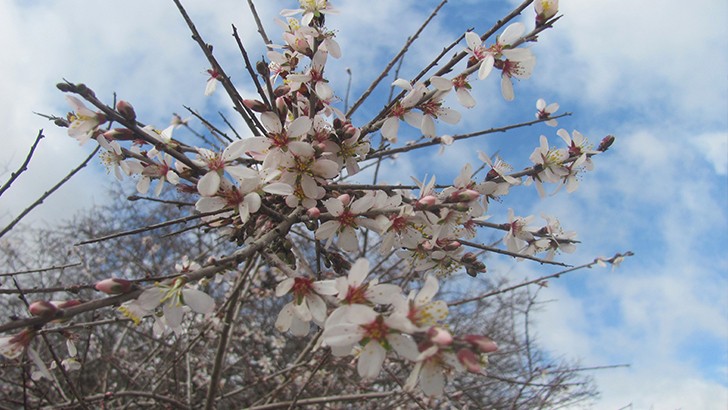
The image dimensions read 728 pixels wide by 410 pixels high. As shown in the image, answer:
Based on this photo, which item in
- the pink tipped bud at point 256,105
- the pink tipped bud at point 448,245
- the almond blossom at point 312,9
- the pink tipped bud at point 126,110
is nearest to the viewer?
the pink tipped bud at point 126,110

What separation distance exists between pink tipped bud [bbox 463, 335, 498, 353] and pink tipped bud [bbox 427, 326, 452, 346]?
0.06 m

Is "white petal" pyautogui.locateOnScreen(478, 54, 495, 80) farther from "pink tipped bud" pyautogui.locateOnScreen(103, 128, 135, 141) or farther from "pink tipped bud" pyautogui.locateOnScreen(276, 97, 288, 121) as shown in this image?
"pink tipped bud" pyautogui.locateOnScreen(103, 128, 135, 141)

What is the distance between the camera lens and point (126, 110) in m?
1.33

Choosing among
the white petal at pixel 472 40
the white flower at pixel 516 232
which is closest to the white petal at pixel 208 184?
the white petal at pixel 472 40

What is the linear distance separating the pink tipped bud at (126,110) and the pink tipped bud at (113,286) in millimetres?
501

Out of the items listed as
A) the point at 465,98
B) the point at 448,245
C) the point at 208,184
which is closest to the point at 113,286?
the point at 208,184

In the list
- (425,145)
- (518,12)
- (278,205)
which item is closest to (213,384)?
(278,205)

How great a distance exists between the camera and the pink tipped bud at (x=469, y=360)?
958 millimetres

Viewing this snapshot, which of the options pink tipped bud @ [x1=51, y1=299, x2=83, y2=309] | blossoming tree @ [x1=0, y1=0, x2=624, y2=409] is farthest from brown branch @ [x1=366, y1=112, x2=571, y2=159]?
pink tipped bud @ [x1=51, y1=299, x2=83, y2=309]

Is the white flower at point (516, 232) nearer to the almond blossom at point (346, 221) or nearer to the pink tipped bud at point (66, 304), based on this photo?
the almond blossom at point (346, 221)

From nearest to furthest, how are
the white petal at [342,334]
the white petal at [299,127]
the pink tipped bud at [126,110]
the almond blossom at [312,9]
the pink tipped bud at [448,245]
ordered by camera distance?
the white petal at [342,334] < the pink tipped bud at [126,110] < the white petal at [299,127] < the pink tipped bud at [448,245] < the almond blossom at [312,9]

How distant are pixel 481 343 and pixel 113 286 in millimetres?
825

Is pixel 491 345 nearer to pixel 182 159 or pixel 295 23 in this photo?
pixel 182 159

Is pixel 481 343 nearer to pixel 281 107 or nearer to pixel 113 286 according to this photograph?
pixel 113 286
